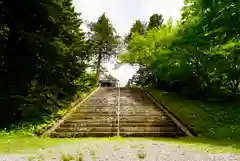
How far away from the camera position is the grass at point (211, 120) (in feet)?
30.4

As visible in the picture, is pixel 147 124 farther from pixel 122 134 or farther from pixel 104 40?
pixel 104 40

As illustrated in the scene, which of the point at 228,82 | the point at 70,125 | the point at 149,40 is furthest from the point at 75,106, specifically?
the point at 149,40

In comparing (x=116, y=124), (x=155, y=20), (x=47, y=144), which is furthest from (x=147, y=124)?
(x=155, y=20)

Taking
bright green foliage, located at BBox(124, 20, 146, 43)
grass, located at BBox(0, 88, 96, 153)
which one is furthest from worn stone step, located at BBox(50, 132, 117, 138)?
bright green foliage, located at BBox(124, 20, 146, 43)

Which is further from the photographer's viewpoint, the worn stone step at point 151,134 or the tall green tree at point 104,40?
the tall green tree at point 104,40

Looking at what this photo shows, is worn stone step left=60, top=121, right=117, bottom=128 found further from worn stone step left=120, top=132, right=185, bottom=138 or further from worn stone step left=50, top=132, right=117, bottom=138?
worn stone step left=120, top=132, right=185, bottom=138

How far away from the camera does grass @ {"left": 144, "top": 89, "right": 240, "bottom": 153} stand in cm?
926

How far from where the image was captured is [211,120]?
11891mm

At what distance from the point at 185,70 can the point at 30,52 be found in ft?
31.8

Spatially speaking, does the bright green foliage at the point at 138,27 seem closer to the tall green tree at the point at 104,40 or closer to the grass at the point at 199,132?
the tall green tree at the point at 104,40

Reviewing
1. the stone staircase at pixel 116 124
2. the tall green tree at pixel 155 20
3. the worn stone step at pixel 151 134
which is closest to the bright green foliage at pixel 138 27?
the tall green tree at pixel 155 20

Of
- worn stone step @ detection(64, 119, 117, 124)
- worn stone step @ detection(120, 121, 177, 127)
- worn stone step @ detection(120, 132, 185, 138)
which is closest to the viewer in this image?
worn stone step @ detection(120, 132, 185, 138)

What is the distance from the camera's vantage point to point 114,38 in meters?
46.0

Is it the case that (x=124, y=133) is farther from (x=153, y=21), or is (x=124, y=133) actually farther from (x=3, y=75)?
(x=153, y=21)
